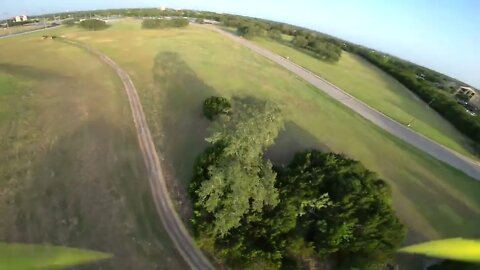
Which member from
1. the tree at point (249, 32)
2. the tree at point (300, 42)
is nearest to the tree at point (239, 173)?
the tree at point (300, 42)

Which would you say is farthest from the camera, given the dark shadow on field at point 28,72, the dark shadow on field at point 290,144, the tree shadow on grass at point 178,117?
the dark shadow on field at point 28,72

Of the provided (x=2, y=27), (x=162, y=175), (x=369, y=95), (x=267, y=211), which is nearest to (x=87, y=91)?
(x=162, y=175)

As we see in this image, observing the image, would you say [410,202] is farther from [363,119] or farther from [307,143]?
[363,119]

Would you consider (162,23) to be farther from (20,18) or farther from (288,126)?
(288,126)

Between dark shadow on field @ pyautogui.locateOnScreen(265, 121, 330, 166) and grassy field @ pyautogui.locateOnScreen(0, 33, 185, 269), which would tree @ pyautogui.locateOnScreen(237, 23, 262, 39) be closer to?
grassy field @ pyautogui.locateOnScreen(0, 33, 185, 269)

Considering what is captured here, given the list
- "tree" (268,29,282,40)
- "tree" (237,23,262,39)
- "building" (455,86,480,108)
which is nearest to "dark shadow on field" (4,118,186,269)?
"tree" (237,23,262,39)

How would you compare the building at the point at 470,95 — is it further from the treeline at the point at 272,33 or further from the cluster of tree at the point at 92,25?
the cluster of tree at the point at 92,25
